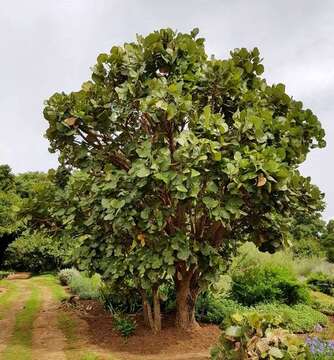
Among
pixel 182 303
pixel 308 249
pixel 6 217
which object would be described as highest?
pixel 6 217

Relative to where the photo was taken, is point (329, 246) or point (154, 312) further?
point (329, 246)

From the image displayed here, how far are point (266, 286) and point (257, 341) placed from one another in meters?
7.57

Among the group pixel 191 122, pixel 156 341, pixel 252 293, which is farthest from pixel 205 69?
pixel 252 293

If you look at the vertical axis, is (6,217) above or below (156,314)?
above

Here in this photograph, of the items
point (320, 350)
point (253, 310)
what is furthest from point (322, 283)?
point (320, 350)

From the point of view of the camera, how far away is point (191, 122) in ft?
27.2

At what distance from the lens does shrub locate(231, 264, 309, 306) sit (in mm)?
13242

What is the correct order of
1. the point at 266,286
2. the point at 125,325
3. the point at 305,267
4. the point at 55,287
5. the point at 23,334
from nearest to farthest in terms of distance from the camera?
the point at 125,325 < the point at 23,334 < the point at 266,286 < the point at 55,287 < the point at 305,267

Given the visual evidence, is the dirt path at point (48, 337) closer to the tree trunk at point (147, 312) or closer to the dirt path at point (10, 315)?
the dirt path at point (10, 315)

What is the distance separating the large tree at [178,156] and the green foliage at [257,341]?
6.11ft

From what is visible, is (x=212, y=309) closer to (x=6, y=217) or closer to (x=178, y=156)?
(x=178, y=156)

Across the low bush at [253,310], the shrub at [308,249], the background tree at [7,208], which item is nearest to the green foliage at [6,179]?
the background tree at [7,208]

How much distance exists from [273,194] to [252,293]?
5.89 m

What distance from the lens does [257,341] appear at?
5.97m
